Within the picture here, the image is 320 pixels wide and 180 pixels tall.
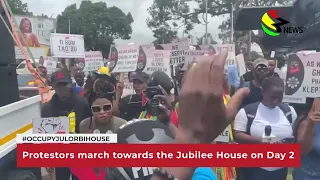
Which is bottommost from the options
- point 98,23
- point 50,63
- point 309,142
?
point 309,142

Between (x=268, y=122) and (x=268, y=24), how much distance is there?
603 millimetres

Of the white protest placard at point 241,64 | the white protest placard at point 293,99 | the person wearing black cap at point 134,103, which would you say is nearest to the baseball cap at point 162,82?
the person wearing black cap at point 134,103

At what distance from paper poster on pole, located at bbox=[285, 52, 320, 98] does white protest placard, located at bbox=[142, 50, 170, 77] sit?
7.52 ft

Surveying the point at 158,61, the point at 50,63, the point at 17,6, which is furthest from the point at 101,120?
the point at 17,6

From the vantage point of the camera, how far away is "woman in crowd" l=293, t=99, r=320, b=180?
2.44m

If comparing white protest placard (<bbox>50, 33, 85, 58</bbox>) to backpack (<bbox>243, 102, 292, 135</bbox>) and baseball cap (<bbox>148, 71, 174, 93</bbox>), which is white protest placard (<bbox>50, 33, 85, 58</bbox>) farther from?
backpack (<bbox>243, 102, 292, 135</bbox>)

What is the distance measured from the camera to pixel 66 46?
→ 673 centimetres

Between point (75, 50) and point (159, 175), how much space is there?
249 inches

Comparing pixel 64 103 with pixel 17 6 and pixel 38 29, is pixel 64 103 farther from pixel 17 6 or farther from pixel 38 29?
pixel 38 29

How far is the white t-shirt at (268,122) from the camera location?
2.64 m

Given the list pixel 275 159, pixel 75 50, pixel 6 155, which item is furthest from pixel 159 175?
pixel 75 50

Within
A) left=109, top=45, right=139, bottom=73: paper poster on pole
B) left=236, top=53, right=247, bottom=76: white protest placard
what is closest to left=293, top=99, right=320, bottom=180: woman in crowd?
left=236, top=53, right=247, bottom=76: white protest placard

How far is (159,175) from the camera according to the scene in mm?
639

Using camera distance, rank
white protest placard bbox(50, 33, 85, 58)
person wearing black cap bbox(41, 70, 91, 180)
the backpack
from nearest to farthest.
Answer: the backpack < person wearing black cap bbox(41, 70, 91, 180) < white protest placard bbox(50, 33, 85, 58)
